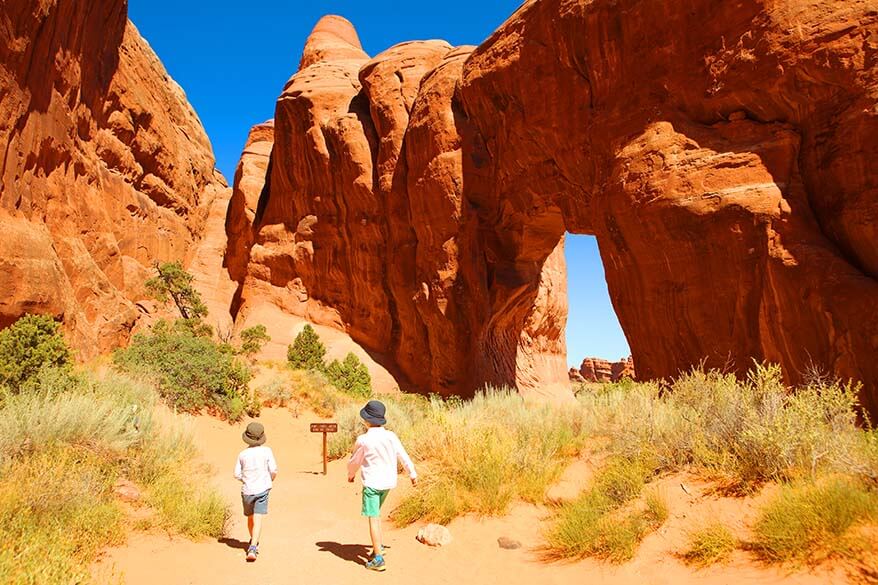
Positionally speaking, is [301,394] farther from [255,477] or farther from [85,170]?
[85,170]

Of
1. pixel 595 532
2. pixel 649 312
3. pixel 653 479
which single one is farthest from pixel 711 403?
pixel 649 312

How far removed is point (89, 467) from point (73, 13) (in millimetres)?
16896

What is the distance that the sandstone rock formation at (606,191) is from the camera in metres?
8.30

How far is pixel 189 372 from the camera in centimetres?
1427

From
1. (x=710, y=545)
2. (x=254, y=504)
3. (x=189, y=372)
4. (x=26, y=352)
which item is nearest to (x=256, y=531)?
(x=254, y=504)

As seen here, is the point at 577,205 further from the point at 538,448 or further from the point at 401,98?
the point at 401,98

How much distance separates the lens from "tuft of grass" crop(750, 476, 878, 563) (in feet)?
11.4

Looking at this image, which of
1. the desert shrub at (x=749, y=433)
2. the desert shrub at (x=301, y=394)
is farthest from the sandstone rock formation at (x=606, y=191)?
the desert shrub at (x=301, y=394)

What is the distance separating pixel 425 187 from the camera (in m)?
20.0

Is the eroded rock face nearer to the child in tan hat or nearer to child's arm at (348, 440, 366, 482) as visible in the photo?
the child in tan hat

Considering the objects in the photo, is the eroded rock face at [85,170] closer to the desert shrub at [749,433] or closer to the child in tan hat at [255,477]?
the child in tan hat at [255,477]

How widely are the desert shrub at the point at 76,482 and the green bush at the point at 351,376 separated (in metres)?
11.3

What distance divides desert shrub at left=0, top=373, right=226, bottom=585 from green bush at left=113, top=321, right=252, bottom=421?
555cm

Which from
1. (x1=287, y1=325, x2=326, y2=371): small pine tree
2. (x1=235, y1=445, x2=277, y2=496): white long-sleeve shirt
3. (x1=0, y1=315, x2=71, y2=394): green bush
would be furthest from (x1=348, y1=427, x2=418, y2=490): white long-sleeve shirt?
(x1=287, y1=325, x2=326, y2=371): small pine tree
